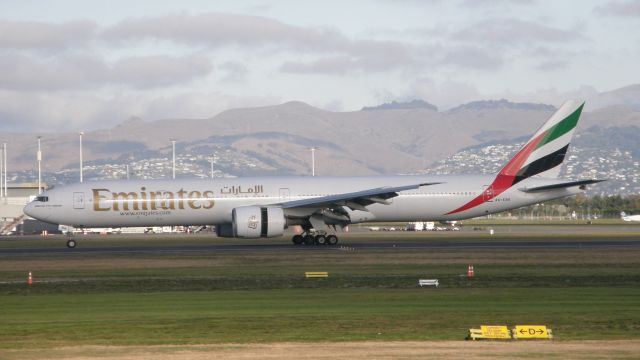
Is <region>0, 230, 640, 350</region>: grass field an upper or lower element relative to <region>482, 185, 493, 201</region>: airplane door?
lower

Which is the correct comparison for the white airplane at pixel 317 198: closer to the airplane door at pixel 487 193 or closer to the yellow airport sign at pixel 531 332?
the airplane door at pixel 487 193

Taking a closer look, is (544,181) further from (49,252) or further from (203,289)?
(203,289)

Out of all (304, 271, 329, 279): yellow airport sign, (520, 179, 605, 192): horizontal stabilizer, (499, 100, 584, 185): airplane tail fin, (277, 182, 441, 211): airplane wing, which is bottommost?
(304, 271, 329, 279): yellow airport sign

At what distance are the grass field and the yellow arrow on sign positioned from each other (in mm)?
410

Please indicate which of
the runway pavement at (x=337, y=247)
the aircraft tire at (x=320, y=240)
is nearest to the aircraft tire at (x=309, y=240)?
the aircraft tire at (x=320, y=240)

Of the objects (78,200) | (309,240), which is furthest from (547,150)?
(78,200)

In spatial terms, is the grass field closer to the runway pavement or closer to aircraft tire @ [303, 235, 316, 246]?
the runway pavement

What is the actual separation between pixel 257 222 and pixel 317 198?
15.0 feet

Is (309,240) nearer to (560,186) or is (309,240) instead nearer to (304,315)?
(560,186)

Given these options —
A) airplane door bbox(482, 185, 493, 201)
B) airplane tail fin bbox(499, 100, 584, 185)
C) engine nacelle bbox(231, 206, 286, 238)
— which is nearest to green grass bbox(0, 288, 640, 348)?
engine nacelle bbox(231, 206, 286, 238)

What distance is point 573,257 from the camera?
1672 inches

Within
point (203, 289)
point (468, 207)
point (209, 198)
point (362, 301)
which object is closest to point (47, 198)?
point (209, 198)

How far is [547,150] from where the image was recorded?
190 ft

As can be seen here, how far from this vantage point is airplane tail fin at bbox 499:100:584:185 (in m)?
57.2
